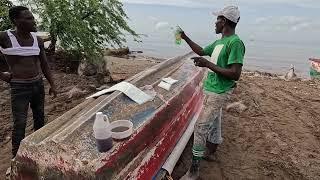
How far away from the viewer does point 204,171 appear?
526 centimetres

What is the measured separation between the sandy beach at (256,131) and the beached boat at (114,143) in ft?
2.01

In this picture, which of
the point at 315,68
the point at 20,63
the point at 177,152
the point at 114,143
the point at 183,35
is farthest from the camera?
the point at 315,68

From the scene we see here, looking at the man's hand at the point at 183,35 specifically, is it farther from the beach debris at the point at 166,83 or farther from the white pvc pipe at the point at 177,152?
the white pvc pipe at the point at 177,152

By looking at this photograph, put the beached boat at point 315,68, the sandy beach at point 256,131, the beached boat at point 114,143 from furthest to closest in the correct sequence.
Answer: the beached boat at point 315,68, the sandy beach at point 256,131, the beached boat at point 114,143

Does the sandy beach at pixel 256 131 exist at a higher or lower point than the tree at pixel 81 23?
lower

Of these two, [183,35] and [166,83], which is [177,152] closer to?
[166,83]

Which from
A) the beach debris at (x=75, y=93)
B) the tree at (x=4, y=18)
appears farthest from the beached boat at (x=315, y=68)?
the tree at (x=4, y=18)

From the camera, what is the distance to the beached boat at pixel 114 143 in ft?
11.7

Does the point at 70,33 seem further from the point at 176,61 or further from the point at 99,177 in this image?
the point at 99,177

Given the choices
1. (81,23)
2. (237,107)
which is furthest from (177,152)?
(81,23)

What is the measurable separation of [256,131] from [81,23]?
205 inches

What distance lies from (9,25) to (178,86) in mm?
5400

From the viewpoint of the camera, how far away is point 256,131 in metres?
6.92

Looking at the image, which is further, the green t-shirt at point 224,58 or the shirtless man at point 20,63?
the shirtless man at point 20,63
